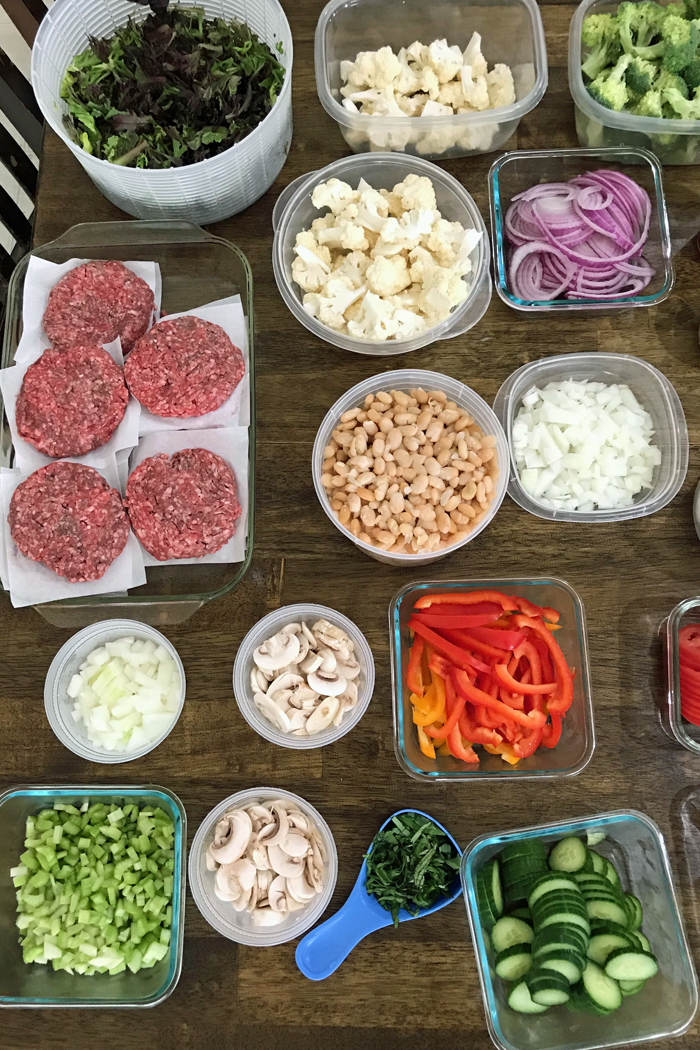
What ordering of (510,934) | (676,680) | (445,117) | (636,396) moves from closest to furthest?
→ (510,934), (676,680), (445,117), (636,396)

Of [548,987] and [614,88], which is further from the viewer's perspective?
[614,88]

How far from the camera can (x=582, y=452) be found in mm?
1719

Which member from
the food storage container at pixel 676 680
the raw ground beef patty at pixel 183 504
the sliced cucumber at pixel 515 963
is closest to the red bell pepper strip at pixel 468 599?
the food storage container at pixel 676 680

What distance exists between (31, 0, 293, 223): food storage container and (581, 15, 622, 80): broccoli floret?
27.8 inches

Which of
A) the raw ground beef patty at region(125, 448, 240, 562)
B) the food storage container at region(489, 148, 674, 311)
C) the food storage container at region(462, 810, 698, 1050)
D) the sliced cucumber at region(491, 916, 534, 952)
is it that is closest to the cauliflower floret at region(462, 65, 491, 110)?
the food storage container at region(489, 148, 674, 311)

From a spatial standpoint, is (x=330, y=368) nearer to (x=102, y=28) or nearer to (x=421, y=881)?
(x=102, y=28)

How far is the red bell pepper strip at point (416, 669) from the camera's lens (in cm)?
164

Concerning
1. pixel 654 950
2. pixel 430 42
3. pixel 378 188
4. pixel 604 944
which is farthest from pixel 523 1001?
pixel 430 42

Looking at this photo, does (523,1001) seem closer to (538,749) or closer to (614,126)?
(538,749)

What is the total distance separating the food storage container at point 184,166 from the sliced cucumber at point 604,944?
179 cm

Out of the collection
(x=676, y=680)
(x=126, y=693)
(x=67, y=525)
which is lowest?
(x=676, y=680)

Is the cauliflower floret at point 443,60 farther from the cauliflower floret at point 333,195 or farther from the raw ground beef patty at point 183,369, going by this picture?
the raw ground beef patty at point 183,369

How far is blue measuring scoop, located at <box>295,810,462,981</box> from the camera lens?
1575 mm

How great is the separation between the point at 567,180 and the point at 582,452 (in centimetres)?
71
